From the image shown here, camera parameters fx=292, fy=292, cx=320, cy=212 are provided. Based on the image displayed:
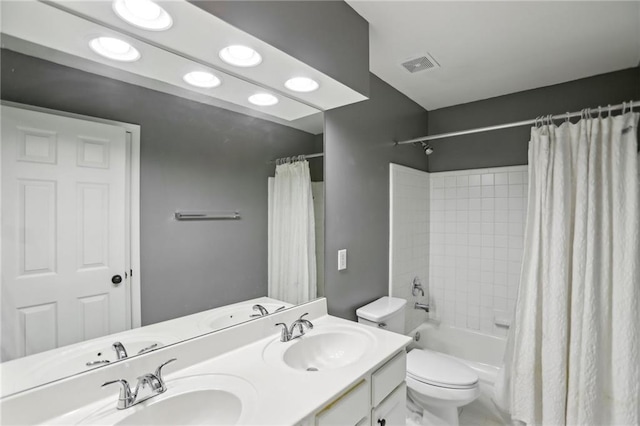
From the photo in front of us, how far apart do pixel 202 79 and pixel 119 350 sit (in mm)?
1049

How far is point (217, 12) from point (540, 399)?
2.60 metres

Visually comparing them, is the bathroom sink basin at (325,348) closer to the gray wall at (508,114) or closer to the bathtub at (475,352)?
the bathtub at (475,352)

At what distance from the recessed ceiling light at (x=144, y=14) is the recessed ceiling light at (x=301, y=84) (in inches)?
22.4

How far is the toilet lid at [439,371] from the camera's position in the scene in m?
1.73

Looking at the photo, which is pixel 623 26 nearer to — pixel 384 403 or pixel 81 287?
pixel 384 403

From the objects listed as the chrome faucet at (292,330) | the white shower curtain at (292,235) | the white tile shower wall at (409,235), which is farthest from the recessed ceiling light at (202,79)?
the white tile shower wall at (409,235)

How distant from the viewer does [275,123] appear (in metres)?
1.52

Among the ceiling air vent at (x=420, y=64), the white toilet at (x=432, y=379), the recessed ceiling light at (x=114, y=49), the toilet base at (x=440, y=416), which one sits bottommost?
the toilet base at (x=440, y=416)

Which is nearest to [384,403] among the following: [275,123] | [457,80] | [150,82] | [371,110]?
[275,123]

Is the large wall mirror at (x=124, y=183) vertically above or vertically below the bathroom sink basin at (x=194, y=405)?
above

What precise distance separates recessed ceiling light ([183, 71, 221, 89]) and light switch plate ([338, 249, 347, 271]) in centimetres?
116

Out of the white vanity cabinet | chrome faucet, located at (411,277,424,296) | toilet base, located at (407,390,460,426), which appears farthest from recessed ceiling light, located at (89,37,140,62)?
chrome faucet, located at (411,277,424,296)

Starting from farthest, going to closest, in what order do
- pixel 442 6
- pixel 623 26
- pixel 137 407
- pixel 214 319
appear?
pixel 623 26 < pixel 442 6 < pixel 214 319 < pixel 137 407

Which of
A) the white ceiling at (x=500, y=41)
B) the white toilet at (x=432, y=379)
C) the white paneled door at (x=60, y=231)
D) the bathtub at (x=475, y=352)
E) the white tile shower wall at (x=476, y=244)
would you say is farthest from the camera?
the white tile shower wall at (x=476, y=244)
